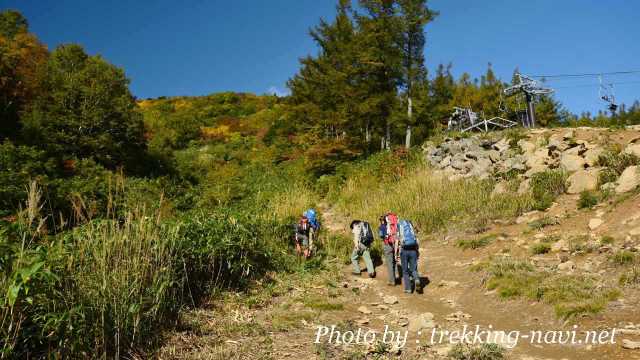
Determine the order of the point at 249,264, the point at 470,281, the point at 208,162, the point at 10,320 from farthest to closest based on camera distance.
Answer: the point at 208,162
the point at 470,281
the point at 249,264
the point at 10,320

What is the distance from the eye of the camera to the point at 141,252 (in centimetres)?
459

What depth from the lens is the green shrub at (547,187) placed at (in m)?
10.2

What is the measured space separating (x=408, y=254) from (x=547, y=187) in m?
5.66

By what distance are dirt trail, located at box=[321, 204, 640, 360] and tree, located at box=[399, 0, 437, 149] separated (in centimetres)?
1043

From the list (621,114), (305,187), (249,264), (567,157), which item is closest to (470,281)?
(249,264)

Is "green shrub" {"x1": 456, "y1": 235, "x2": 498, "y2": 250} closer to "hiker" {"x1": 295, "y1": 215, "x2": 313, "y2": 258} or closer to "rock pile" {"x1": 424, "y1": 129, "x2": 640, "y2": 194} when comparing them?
"rock pile" {"x1": 424, "y1": 129, "x2": 640, "y2": 194}

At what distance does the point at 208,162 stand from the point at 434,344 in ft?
75.6

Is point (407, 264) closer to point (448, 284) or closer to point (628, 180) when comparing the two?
point (448, 284)

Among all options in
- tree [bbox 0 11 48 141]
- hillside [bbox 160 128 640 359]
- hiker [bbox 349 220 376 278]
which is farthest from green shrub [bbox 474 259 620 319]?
tree [bbox 0 11 48 141]

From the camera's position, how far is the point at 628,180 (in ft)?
29.7

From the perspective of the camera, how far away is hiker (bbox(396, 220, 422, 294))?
767 centimetres

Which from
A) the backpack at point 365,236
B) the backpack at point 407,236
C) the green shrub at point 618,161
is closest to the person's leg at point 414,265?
the backpack at point 407,236

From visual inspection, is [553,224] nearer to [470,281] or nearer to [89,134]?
[470,281]

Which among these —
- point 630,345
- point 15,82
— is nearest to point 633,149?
point 630,345
